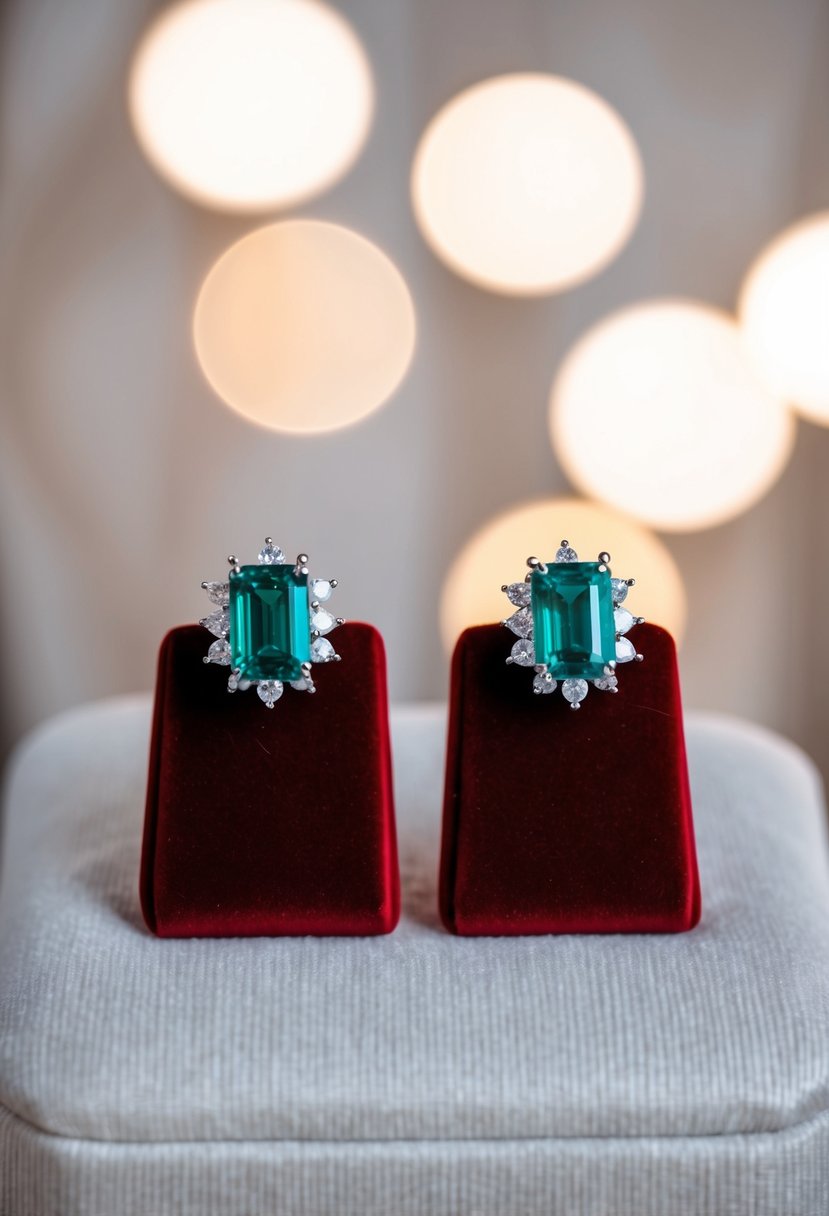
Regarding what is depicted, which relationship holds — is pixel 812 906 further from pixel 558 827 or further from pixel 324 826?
pixel 324 826

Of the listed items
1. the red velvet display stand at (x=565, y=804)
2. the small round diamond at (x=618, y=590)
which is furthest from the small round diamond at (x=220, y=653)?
the small round diamond at (x=618, y=590)

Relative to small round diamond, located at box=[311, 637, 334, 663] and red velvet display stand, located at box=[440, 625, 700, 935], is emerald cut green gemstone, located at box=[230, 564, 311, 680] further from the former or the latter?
red velvet display stand, located at box=[440, 625, 700, 935]

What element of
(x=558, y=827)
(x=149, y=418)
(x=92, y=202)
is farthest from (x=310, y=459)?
(x=558, y=827)

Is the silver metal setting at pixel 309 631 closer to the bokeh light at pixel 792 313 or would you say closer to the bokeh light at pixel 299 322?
the bokeh light at pixel 299 322

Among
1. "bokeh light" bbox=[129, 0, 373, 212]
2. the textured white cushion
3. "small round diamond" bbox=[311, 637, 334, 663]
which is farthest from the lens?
"bokeh light" bbox=[129, 0, 373, 212]

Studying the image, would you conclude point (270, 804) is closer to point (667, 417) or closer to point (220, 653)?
point (220, 653)

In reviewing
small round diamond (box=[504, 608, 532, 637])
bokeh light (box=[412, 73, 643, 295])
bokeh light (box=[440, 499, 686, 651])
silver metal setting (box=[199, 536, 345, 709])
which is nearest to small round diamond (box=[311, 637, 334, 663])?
silver metal setting (box=[199, 536, 345, 709])

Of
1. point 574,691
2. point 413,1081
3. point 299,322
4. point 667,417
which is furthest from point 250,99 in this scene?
point 413,1081
